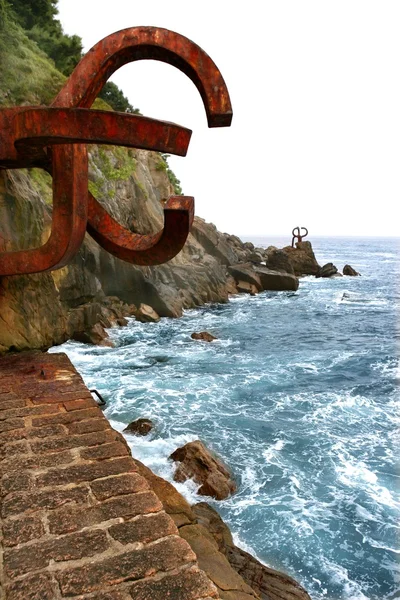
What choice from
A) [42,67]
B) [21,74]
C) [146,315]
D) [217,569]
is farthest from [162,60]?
[146,315]

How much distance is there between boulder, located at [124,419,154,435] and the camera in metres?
8.01

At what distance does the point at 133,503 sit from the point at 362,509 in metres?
5.78

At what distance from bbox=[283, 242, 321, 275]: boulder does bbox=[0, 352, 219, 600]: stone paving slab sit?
36474mm

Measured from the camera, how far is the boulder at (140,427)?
26.3 feet

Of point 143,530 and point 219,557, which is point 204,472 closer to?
point 219,557

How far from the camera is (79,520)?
66.2 inches

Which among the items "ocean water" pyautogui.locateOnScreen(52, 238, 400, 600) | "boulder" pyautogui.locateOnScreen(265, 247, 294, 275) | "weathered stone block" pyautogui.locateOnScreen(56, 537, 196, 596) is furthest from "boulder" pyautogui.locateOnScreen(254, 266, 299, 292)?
"weathered stone block" pyautogui.locateOnScreen(56, 537, 196, 596)

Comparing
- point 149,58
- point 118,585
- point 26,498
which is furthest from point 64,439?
point 149,58

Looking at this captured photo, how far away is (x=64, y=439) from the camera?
2.22m

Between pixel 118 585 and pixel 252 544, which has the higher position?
pixel 118 585

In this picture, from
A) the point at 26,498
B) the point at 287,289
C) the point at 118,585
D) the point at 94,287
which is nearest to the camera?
the point at 118,585

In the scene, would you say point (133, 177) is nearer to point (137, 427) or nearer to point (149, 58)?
point (137, 427)

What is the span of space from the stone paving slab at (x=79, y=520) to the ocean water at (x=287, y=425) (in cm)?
427

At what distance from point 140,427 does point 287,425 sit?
10.2 ft
